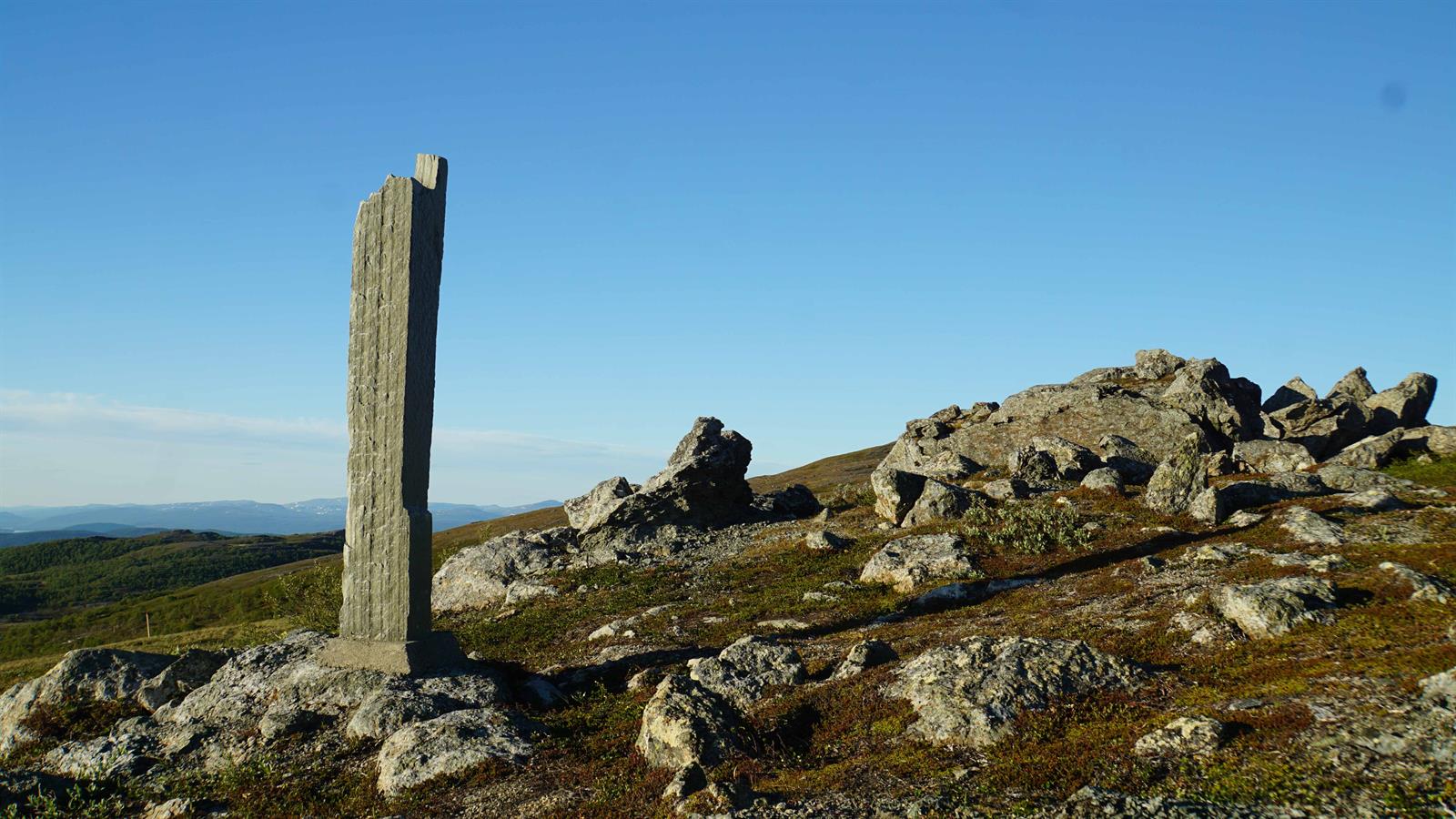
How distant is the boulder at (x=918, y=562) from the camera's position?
82.4 ft

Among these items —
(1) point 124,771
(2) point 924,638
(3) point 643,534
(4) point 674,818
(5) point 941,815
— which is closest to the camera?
(5) point 941,815

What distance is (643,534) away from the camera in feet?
117

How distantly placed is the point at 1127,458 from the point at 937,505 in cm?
1370

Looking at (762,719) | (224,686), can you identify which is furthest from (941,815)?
(224,686)

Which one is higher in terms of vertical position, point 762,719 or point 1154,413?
point 1154,413

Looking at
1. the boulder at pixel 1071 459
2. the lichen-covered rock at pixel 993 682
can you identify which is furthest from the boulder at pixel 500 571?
the boulder at pixel 1071 459

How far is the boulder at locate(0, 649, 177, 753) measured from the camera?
1930 cm

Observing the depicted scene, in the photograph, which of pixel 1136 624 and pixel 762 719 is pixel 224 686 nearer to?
pixel 762 719

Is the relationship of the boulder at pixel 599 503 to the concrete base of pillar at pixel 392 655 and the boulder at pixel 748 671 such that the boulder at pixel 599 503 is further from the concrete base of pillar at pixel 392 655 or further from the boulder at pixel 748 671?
the boulder at pixel 748 671

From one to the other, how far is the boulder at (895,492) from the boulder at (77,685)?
23.1m

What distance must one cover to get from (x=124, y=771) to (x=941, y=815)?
47.2 ft

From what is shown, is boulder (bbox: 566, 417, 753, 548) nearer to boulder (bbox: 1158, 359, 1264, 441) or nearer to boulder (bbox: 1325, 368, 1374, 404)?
boulder (bbox: 1158, 359, 1264, 441)

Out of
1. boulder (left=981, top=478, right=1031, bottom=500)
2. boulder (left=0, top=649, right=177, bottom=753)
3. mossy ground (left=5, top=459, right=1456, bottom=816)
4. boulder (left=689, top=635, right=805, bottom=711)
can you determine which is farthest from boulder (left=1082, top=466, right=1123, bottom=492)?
boulder (left=0, top=649, right=177, bottom=753)

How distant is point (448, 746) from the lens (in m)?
14.7
